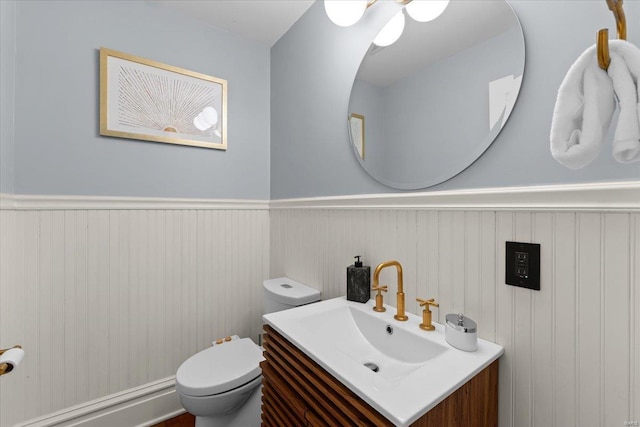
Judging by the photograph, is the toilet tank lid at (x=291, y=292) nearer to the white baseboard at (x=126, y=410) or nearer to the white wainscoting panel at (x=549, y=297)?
the white wainscoting panel at (x=549, y=297)

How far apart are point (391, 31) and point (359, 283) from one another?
3.51 feet

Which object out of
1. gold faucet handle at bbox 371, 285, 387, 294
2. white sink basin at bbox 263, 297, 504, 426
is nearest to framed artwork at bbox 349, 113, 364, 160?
gold faucet handle at bbox 371, 285, 387, 294

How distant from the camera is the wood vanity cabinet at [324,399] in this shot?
62 centimetres

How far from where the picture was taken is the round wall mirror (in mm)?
816

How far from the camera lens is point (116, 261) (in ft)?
4.78

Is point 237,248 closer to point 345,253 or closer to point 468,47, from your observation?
point 345,253

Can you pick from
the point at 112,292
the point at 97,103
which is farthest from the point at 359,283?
the point at 97,103

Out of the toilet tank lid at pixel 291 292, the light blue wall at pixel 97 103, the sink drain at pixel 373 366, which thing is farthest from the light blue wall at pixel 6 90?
the sink drain at pixel 373 366

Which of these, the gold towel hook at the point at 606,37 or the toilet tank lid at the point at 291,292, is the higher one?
the gold towel hook at the point at 606,37

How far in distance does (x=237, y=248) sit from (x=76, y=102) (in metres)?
1.15

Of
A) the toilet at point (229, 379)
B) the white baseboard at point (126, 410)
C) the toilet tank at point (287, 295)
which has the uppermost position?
the toilet tank at point (287, 295)

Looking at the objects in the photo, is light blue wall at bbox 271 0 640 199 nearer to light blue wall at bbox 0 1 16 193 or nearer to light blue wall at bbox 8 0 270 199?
light blue wall at bbox 8 0 270 199

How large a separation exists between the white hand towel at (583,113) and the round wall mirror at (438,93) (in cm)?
25

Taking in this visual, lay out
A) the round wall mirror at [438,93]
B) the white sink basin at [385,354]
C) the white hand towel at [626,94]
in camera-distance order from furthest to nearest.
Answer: the round wall mirror at [438,93], the white sink basin at [385,354], the white hand towel at [626,94]
